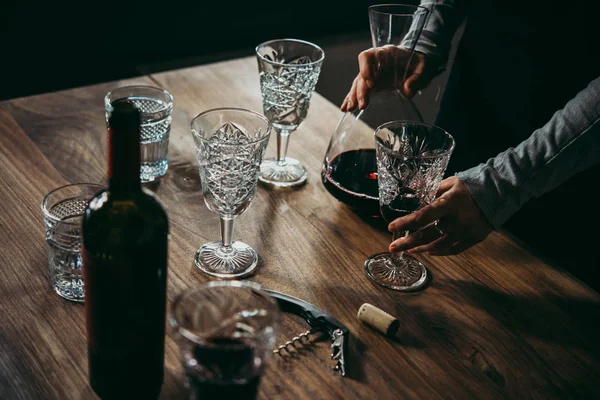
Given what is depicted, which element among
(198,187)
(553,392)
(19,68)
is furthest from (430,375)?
(19,68)

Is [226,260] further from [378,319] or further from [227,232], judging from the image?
[378,319]

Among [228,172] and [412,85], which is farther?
[412,85]

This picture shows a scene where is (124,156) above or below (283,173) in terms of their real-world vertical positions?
above

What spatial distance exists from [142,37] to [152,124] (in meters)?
2.33

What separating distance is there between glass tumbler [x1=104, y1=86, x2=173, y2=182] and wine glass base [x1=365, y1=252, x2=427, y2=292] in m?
0.50

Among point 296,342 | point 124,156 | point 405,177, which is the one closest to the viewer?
point 124,156

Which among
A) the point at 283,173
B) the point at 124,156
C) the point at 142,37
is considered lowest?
the point at 142,37

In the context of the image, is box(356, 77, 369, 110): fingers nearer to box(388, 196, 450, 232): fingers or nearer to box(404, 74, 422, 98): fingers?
box(404, 74, 422, 98): fingers

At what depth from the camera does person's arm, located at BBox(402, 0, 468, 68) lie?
152 cm

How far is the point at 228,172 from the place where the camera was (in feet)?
3.61

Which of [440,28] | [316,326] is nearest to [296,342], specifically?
[316,326]

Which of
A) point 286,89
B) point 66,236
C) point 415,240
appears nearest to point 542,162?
point 415,240

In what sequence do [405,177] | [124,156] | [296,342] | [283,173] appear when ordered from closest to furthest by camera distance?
[124,156], [296,342], [405,177], [283,173]

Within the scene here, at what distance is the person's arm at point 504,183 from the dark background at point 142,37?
6.93ft
